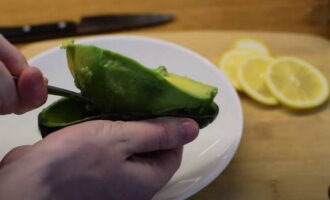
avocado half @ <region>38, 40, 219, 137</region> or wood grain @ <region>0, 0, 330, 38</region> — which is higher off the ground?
avocado half @ <region>38, 40, 219, 137</region>

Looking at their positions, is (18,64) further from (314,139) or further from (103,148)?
(314,139)

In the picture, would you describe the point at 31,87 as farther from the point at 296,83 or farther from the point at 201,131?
the point at 296,83

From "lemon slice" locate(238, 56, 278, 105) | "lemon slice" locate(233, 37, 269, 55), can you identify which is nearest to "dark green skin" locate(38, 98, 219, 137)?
"lemon slice" locate(238, 56, 278, 105)

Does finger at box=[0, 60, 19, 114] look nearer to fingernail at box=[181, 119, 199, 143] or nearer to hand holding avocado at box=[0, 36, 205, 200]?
hand holding avocado at box=[0, 36, 205, 200]

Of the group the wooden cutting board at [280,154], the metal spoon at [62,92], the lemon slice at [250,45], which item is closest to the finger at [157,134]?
the metal spoon at [62,92]

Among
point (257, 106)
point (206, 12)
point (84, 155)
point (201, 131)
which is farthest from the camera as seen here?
point (206, 12)

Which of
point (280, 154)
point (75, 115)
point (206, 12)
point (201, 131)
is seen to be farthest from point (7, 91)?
point (206, 12)
